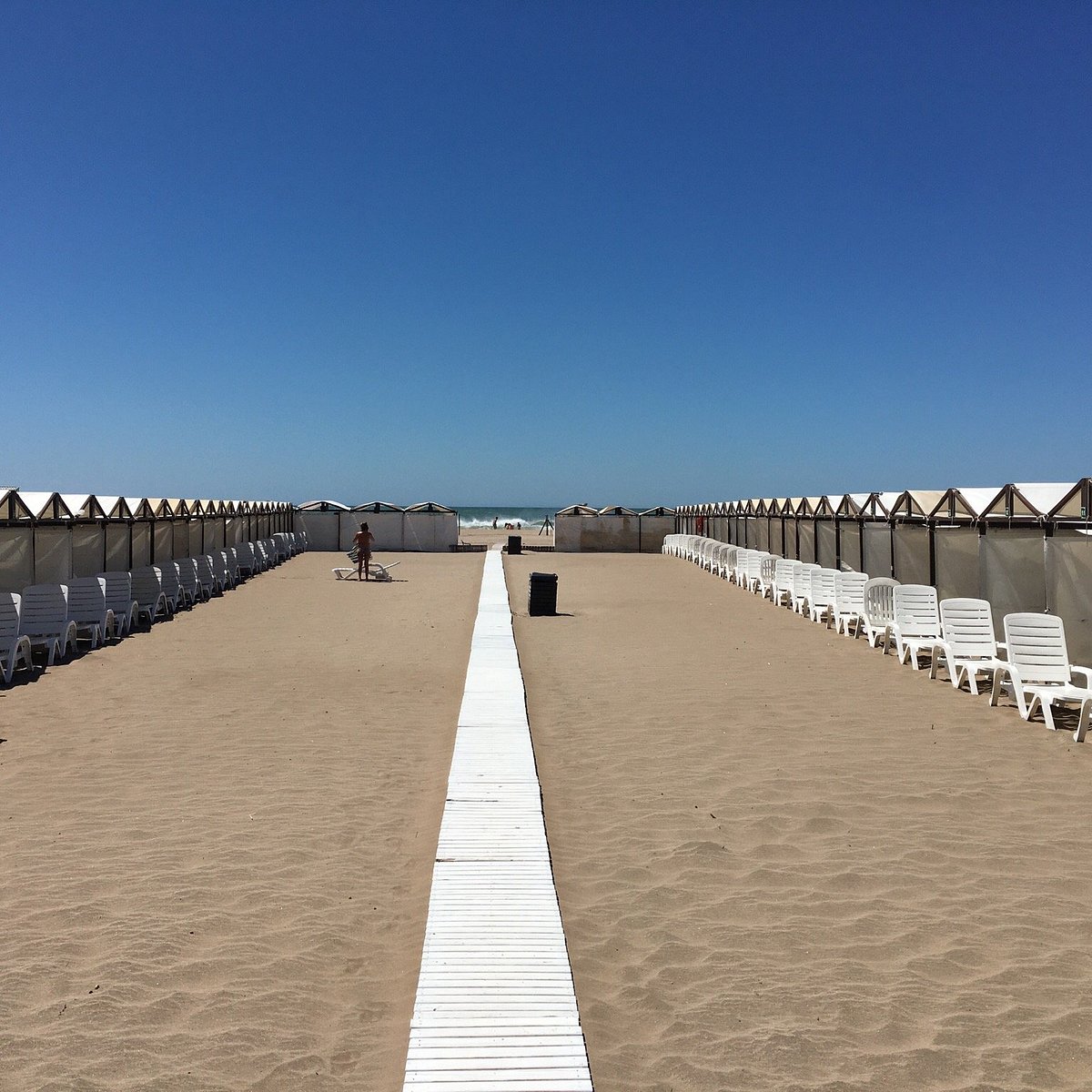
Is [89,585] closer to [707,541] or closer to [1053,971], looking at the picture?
[1053,971]

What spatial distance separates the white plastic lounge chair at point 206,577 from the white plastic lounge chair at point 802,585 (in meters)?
12.9

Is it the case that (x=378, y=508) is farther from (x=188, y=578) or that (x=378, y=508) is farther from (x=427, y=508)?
(x=188, y=578)

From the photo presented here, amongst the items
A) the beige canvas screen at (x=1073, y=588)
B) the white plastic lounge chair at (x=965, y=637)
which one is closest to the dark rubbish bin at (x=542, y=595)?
the white plastic lounge chair at (x=965, y=637)

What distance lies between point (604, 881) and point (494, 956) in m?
1.15

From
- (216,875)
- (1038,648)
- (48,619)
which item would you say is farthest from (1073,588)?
(48,619)

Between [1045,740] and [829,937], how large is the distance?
4.79 metres

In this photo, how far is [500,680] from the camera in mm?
9656

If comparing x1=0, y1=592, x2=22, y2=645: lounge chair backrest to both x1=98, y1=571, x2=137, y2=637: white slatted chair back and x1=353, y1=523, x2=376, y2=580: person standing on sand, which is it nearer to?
x1=98, y1=571, x2=137, y2=637: white slatted chair back

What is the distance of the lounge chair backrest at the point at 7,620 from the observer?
10672 mm

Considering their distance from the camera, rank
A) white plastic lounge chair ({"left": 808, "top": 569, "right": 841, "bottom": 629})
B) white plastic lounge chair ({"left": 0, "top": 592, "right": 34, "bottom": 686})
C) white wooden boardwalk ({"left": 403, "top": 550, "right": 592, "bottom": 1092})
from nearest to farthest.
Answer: white wooden boardwalk ({"left": 403, "top": 550, "right": 592, "bottom": 1092})
white plastic lounge chair ({"left": 0, "top": 592, "right": 34, "bottom": 686})
white plastic lounge chair ({"left": 808, "top": 569, "right": 841, "bottom": 629})

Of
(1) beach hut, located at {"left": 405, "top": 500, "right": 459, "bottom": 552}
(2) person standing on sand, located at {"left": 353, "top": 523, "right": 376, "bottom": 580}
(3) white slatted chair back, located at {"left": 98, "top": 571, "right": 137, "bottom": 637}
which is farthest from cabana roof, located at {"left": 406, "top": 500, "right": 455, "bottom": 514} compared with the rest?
(3) white slatted chair back, located at {"left": 98, "top": 571, "right": 137, "bottom": 637}

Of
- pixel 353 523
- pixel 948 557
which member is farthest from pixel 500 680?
pixel 353 523

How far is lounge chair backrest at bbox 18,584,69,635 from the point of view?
11633mm

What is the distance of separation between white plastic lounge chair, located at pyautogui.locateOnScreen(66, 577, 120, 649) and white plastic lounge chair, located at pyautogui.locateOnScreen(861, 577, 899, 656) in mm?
11592
